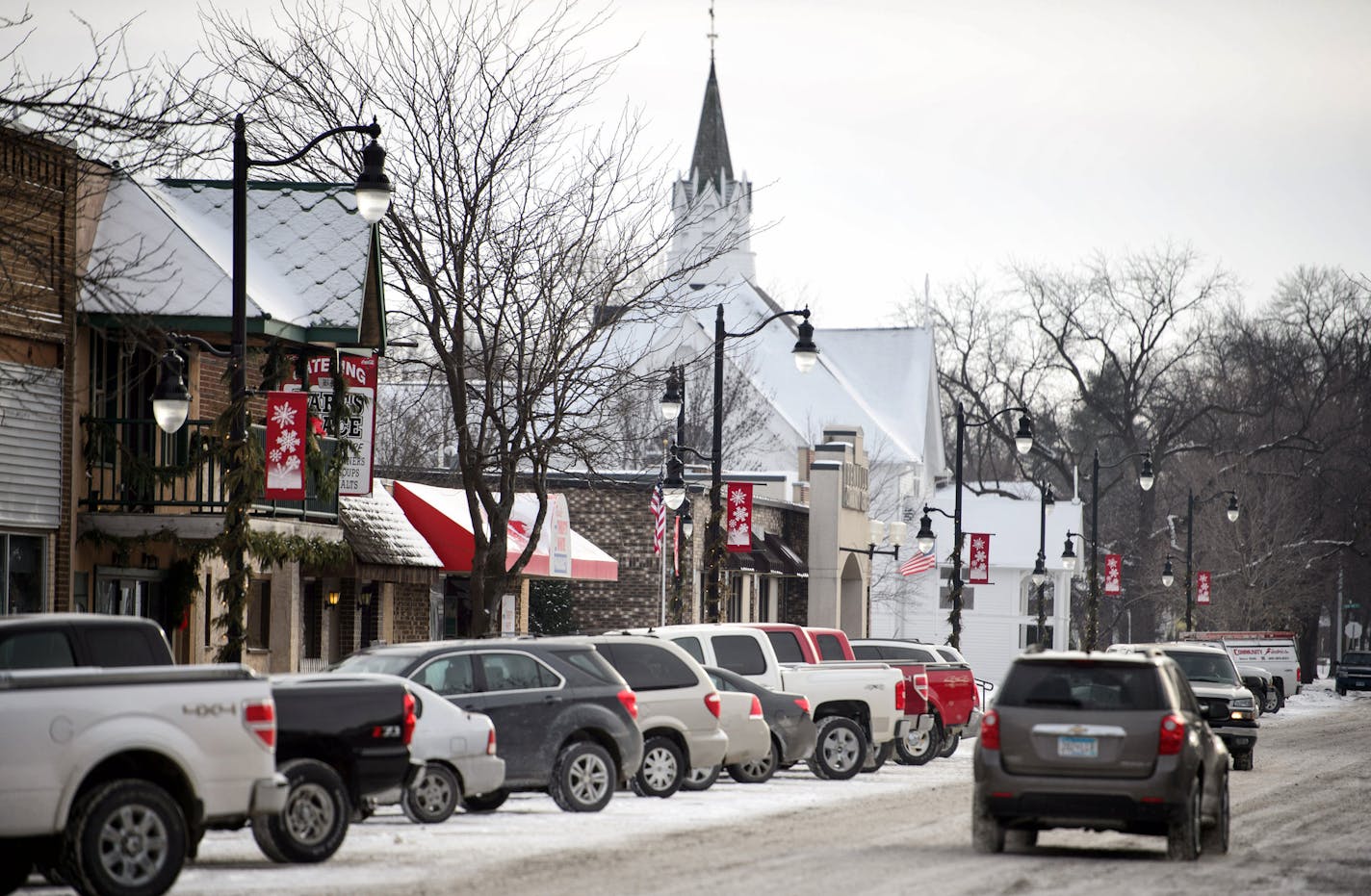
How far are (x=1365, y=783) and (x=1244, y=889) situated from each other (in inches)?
507

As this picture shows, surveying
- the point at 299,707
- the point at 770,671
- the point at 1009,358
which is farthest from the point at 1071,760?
the point at 1009,358

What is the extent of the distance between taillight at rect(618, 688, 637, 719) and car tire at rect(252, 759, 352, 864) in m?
4.71

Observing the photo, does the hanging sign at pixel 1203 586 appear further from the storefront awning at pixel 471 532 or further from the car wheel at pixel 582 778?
the car wheel at pixel 582 778

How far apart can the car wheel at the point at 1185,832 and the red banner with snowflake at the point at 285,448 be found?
10714 mm

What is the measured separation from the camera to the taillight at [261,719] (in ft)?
43.0

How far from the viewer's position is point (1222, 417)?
94.9 m

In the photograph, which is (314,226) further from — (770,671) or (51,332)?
(770,671)

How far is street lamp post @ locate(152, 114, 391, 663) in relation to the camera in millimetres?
18984

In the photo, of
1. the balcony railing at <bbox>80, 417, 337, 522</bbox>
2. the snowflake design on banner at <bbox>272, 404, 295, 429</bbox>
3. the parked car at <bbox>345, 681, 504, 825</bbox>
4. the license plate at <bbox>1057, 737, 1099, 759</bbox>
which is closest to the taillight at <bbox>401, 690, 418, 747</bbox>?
the parked car at <bbox>345, 681, 504, 825</bbox>

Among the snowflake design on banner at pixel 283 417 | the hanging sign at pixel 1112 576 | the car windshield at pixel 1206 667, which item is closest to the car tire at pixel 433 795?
the snowflake design on banner at pixel 283 417

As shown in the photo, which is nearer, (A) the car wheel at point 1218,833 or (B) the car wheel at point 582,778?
(A) the car wheel at point 1218,833

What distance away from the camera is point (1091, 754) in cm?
1549

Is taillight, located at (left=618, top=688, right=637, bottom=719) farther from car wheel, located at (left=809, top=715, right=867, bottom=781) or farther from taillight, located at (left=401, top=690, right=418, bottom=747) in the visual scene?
car wheel, located at (left=809, top=715, right=867, bottom=781)

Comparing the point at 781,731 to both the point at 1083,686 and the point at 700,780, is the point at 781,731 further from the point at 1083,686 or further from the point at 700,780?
the point at 1083,686
